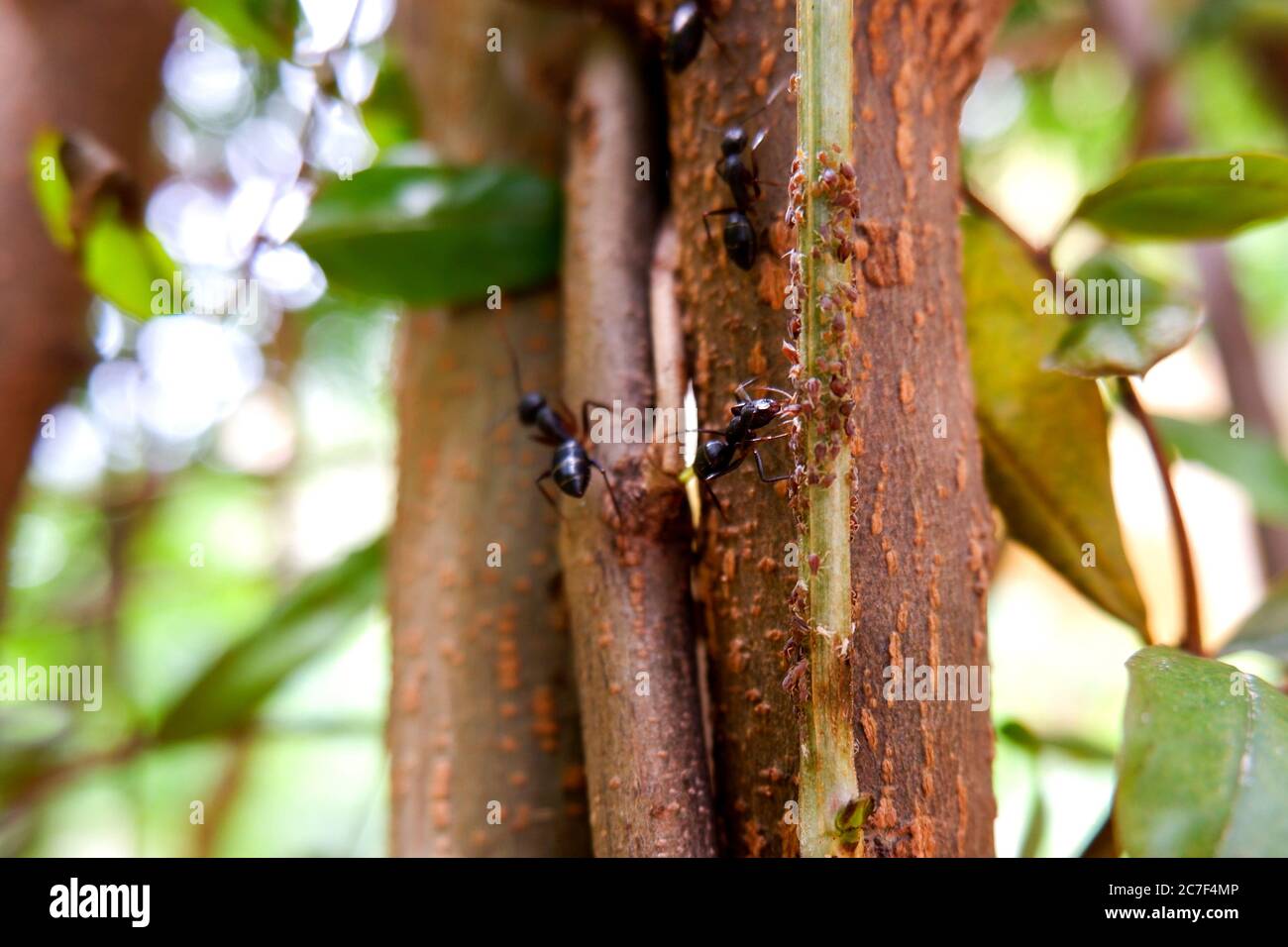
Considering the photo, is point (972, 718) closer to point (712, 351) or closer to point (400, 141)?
point (712, 351)

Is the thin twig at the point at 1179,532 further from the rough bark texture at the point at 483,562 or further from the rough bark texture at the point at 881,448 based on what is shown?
the rough bark texture at the point at 483,562

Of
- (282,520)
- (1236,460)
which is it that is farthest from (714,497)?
(282,520)

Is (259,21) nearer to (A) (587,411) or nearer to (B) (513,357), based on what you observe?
(B) (513,357)

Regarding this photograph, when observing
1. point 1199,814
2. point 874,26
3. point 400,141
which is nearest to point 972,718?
point 1199,814

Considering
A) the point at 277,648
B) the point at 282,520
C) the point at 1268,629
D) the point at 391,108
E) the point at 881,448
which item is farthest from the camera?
the point at 282,520

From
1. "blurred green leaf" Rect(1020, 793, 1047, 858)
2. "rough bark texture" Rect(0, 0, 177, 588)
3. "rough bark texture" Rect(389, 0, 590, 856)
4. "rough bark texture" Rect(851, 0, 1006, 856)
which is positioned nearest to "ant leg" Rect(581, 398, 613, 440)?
"rough bark texture" Rect(389, 0, 590, 856)
